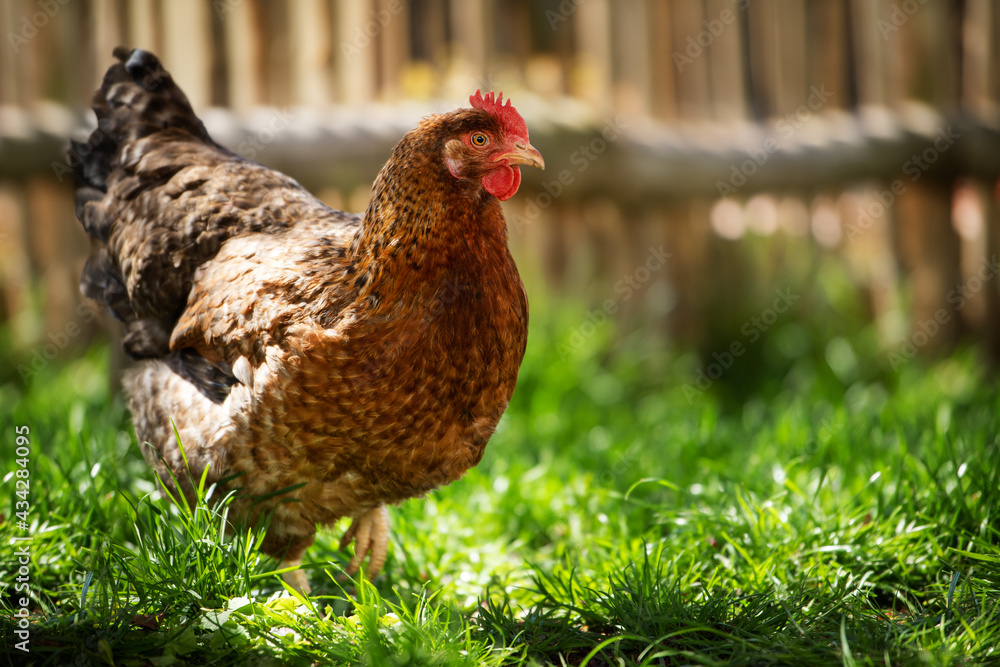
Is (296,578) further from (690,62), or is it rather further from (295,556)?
(690,62)

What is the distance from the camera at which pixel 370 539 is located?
2.79 m

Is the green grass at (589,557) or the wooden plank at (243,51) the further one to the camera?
the wooden plank at (243,51)

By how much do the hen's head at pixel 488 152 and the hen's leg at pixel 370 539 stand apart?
1.11 meters

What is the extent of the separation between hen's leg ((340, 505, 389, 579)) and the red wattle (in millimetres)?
1084

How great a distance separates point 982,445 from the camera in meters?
3.13

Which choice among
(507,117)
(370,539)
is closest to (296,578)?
(370,539)

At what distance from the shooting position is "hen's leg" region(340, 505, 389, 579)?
8.98ft

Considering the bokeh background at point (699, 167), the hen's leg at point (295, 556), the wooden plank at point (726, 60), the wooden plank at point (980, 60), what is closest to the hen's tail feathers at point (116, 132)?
the hen's leg at point (295, 556)

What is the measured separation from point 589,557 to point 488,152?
A: 1.45 meters

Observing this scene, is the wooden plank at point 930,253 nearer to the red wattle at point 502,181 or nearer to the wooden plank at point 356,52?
the wooden plank at point 356,52

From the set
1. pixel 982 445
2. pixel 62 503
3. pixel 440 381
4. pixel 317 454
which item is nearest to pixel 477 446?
pixel 440 381

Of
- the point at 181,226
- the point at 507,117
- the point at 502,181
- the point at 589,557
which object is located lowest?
the point at 589,557

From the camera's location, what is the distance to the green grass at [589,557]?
2.13 metres

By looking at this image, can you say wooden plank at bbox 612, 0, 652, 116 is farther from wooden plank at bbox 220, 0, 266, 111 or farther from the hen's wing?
the hen's wing
